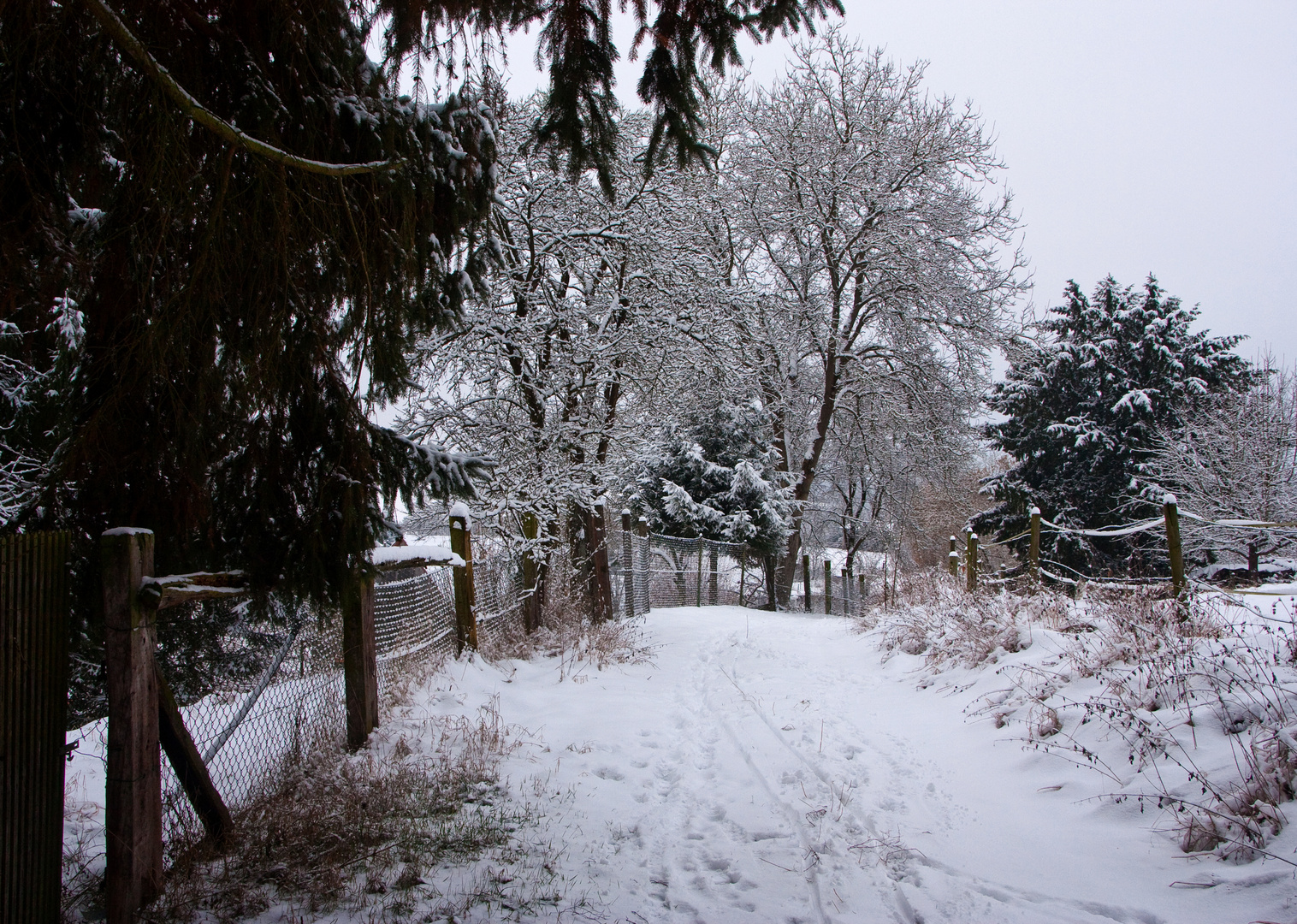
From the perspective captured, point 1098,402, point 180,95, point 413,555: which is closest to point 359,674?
point 413,555

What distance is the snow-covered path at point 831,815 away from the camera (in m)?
2.83

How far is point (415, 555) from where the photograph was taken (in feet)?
15.9

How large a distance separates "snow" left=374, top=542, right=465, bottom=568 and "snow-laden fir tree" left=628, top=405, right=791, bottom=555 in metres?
12.0

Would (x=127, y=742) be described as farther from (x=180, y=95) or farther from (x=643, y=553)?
(x=643, y=553)

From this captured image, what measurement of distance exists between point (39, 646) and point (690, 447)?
645 inches

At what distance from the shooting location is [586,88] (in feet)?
11.7

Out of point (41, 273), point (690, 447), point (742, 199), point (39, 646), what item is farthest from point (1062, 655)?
point (742, 199)

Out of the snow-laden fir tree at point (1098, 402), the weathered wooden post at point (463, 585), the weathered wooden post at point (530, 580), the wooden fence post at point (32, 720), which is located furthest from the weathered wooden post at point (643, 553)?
the snow-laden fir tree at point (1098, 402)

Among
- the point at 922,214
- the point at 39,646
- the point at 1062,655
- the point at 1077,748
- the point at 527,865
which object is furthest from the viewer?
the point at 922,214

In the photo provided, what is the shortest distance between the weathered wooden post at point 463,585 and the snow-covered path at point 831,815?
1.14 ft

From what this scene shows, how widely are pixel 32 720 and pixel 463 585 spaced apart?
411 cm

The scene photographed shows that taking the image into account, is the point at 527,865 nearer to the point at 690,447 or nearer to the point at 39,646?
the point at 39,646

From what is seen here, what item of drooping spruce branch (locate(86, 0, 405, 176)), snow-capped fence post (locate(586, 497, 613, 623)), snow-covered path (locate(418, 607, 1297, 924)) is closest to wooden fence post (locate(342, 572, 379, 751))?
snow-covered path (locate(418, 607, 1297, 924))

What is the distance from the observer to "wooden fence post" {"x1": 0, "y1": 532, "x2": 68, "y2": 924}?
2264 millimetres
